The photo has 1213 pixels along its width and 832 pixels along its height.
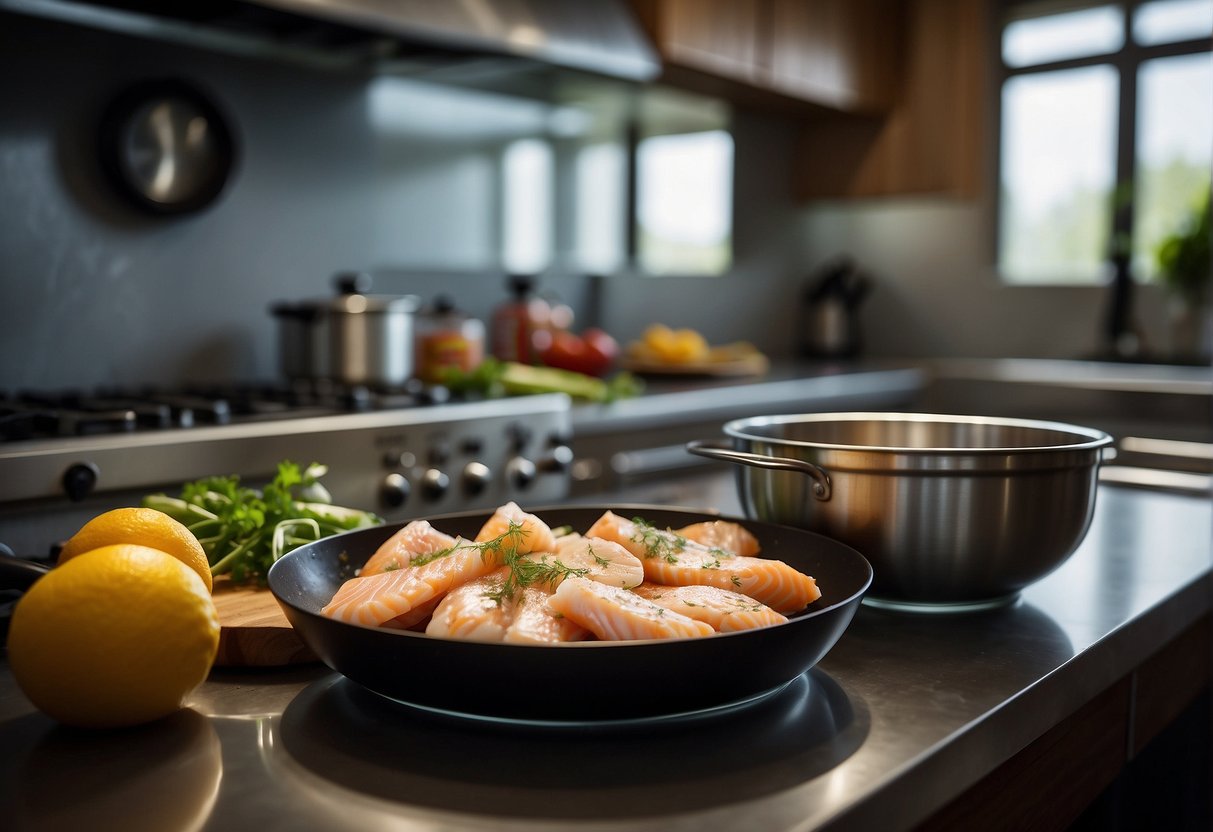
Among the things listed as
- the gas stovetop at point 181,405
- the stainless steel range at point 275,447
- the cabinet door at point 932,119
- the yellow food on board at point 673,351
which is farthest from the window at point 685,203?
the gas stovetop at point 181,405

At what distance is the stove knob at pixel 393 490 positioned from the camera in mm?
2043

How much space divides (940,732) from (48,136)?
2204mm

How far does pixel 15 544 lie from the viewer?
163cm

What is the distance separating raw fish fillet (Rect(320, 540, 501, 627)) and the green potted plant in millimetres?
3300

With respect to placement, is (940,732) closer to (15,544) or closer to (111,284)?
(15,544)

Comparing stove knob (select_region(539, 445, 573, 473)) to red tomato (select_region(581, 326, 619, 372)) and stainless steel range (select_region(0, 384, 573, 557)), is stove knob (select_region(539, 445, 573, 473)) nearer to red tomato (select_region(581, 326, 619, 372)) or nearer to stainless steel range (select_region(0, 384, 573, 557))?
stainless steel range (select_region(0, 384, 573, 557))

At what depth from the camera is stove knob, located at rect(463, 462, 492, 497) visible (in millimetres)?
2184

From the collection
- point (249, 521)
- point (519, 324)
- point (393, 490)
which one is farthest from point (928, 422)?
point (519, 324)

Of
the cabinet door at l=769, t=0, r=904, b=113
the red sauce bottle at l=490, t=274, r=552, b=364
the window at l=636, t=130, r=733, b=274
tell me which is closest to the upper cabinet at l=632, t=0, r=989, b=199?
the cabinet door at l=769, t=0, r=904, b=113

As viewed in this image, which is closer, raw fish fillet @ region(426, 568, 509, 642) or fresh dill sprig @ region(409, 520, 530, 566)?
raw fish fillet @ region(426, 568, 509, 642)

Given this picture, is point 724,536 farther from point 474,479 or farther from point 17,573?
point 474,479

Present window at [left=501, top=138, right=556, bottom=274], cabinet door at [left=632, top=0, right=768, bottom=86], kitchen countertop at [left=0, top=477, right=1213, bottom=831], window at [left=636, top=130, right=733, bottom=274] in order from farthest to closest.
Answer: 1. window at [left=636, top=130, right=733, bottom=274]
2. window at [left=501, top=138, right=556, bottom=274]
3. cabinet door at [left=632, top=0, right=768, bottom=86]
4. kitchen countertop at [left=0, top=477, right=1213, bottom=831]

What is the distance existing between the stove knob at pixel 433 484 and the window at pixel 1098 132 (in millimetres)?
2610

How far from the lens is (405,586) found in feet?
2.38
